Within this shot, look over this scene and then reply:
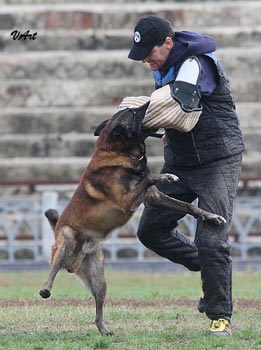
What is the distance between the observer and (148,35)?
8781 millimetres

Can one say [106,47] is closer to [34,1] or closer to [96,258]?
[34,1]

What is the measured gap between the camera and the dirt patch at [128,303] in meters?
11.4

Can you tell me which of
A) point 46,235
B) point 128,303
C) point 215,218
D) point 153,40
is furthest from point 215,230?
point 46,235

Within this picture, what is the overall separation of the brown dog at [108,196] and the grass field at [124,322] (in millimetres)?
377

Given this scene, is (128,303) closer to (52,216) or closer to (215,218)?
(52,216)

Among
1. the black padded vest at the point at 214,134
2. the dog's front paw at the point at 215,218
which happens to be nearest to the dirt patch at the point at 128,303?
the dog's front paw at the point at 215,218

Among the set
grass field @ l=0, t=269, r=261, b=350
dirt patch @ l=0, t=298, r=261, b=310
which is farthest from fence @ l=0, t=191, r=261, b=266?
dirt patch @ l=0, t=298, r=261, b=310

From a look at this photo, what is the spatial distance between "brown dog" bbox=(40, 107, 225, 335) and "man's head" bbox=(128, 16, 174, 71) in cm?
44

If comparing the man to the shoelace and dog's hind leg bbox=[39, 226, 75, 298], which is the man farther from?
dog's hind leg bbox=[39, 226, 75, 298]

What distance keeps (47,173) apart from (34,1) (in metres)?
5.14

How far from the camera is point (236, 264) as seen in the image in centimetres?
2097

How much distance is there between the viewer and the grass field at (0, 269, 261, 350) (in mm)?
8625

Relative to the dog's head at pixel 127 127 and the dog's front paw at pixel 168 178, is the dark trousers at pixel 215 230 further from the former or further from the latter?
the dog's head at pixel 127 127

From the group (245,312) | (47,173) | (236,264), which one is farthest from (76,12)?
(245,312)
